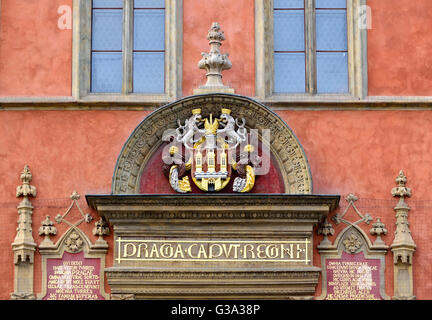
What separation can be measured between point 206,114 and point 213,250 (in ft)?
6.61

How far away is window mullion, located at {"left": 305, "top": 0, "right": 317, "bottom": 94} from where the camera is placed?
20328 mm

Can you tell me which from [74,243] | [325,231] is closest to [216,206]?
[325,231]

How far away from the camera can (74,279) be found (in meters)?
19.2

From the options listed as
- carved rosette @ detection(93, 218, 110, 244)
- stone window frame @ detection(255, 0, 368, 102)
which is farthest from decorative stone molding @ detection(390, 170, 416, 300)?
carved rosette @ detection(93, 218, 110, 244)

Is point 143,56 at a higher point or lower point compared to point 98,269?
higher

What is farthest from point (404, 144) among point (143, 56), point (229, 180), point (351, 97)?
point (143, 56)

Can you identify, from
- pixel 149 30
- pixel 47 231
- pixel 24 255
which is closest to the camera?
pixel 24 255

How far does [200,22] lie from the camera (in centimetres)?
2044

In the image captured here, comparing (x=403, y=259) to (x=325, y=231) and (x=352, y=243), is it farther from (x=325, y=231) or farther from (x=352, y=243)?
(x=325, y=231)

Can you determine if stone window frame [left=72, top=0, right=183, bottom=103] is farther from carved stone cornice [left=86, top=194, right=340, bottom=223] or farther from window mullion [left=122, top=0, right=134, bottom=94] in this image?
carved stone cornice [left=86, top=194, right=340, bottom=223]

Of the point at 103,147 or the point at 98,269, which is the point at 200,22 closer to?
the point at 103,147
